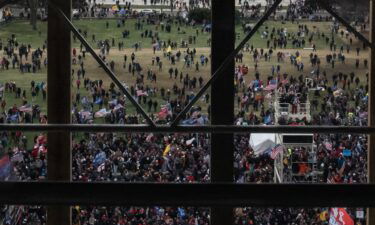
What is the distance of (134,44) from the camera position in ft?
89.3

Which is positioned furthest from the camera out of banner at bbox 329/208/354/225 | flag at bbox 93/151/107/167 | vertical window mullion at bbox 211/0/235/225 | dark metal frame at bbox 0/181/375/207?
flag at bbox 93/151/107/167

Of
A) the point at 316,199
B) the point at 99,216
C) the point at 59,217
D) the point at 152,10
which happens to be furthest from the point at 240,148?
the point at 152,10

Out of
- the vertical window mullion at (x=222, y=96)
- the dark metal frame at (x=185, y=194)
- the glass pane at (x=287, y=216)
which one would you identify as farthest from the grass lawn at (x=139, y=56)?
the dark metal frame at (x=185, y=194)

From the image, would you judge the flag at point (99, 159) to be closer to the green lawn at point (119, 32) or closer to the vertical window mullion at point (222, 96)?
the vertical window mullion at point (222, 96)

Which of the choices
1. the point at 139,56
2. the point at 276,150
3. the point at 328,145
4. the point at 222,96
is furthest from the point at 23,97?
the point at 222,96

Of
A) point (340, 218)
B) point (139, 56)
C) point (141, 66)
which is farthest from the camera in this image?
point (139, 56)

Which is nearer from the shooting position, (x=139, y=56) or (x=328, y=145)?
(x=328, y=145)

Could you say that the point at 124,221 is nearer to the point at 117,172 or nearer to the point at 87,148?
the point at 117,172

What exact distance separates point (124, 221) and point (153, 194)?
28.6 feet

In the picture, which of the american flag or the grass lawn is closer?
the american flag

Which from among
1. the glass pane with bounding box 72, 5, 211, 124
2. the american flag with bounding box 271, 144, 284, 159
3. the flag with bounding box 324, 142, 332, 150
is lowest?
the flag with bounding box 324, 142, 332, 150

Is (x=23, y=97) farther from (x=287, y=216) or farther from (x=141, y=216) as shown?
(x=287, y=216)

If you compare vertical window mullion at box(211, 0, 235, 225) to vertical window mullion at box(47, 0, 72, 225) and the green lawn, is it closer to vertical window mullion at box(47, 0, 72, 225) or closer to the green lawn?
vertical window mullion at box(47, 0, 72, 225)

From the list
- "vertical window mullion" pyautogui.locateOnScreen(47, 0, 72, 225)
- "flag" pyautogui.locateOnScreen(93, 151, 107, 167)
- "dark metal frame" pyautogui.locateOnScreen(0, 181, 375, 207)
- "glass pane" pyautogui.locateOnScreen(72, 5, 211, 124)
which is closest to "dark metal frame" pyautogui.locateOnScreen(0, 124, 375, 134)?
"vertical window mullion" pyautogui.locateOnScreen(47, 0, 72, 225)
